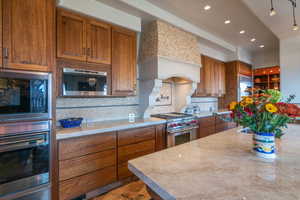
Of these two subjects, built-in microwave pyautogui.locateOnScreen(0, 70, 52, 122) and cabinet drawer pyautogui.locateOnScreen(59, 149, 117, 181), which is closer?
built-in microwave pyautogui.locateOnScreen(0, 70, 52, 122)

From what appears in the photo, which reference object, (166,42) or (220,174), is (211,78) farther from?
(220,174)

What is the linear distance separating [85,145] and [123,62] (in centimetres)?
141

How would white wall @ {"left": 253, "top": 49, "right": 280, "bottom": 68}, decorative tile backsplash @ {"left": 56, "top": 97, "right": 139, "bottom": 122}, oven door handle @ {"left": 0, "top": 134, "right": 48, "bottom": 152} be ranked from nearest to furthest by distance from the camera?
1. oven door handle @ {"left": 0, "top": 134, "right": 48, "bottom": 152}
2. decorative tile backsplash @ {"left": 56, "top": 97, "right": 139, "bottom": 122}
3. white wall @ {"left": 253, "top": 49, "right": 280, "bottom": 68}

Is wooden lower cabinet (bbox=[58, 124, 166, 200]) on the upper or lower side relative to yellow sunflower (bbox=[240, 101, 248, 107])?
lower

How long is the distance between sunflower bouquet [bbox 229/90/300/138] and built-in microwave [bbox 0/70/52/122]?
5.74 feet

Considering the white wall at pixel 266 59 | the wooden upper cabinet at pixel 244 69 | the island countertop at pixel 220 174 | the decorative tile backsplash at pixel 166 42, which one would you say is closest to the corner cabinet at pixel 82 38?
the decorative tile backsplash at pixel 166 42

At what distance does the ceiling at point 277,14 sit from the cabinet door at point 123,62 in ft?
6.29

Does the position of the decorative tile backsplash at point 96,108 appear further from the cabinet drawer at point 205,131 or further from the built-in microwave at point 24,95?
the cabinet drawer at point 205,131

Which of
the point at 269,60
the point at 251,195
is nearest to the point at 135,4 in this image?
the point at 251,195

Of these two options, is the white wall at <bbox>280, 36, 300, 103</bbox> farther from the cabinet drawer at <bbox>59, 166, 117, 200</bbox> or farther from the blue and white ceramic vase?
the cabinet drawer at <bbox>59, 166, 117, 200</bbox>

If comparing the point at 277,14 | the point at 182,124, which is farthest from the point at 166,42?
the point at 277,14

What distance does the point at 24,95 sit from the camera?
1.47 meters

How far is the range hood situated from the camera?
2775mm

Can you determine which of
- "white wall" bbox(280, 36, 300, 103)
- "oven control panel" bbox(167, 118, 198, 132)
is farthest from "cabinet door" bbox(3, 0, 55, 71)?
"white wall" bbox(280, 36, 300, 103)
